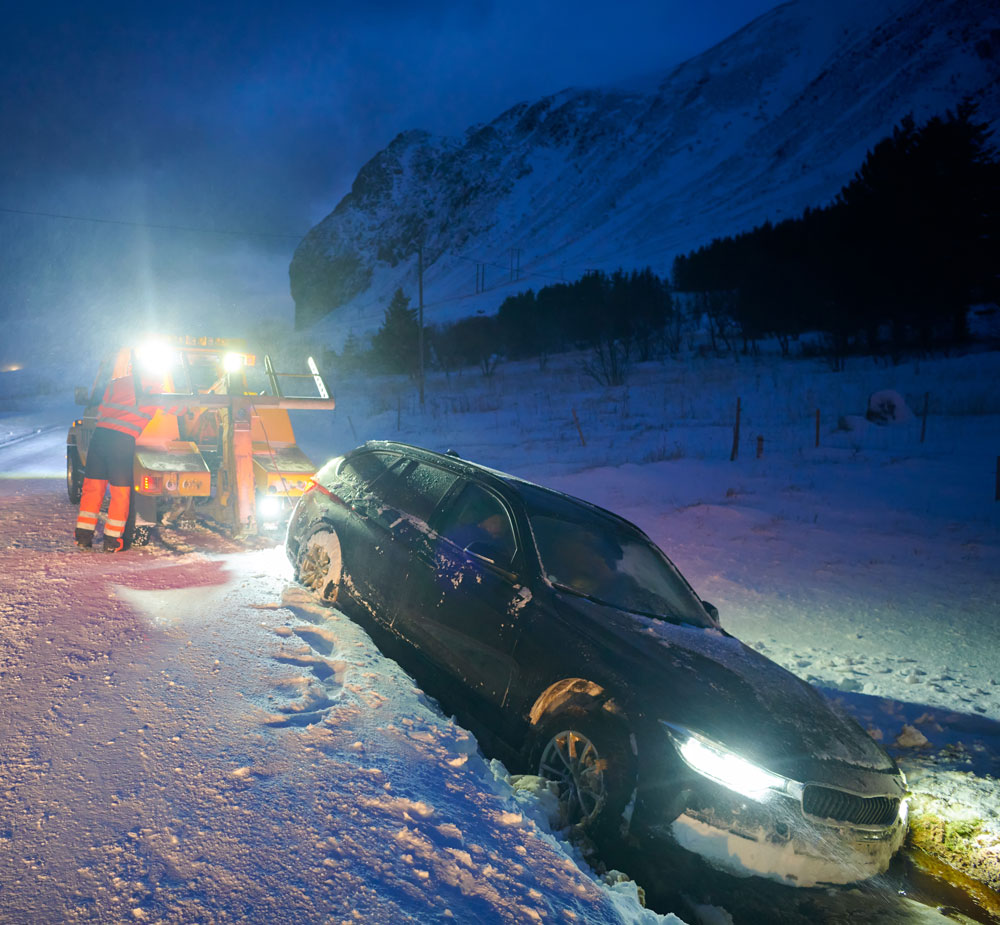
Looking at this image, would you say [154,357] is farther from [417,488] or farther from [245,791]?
[245,791]

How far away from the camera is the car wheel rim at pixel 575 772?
115 inches

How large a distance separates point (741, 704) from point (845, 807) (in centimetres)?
57

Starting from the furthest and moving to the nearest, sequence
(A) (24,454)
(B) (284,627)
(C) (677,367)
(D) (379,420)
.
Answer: (C) (677,367) → (D) (379,420) → (A) (24,454) → (B) (284,627)

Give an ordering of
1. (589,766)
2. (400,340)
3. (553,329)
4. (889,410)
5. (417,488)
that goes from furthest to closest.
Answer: (400,340) → (553,329) → (889,410) → (417,488) → (589,766)

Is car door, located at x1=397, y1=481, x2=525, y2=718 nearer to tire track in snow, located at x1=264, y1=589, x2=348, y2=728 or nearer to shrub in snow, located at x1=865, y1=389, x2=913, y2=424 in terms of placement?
tire track in snow, located at x1=264, y1=589, x2=348, y2=728

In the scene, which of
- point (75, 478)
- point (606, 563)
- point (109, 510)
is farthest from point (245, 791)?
point (75, 478)

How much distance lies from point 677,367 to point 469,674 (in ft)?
106

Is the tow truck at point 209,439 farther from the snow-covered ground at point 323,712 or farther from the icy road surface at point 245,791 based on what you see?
the icy road surface at point 245,791

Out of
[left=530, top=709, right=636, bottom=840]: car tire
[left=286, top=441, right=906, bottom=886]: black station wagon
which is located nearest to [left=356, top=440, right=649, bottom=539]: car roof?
[left=286, top=441, right=906, bottom=886]: black station wagon

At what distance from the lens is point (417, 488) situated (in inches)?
185

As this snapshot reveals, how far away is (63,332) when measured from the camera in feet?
540

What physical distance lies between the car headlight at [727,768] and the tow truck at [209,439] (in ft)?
17.2

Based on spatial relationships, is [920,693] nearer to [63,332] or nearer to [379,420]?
[379,420]

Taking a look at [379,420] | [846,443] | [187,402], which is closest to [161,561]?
[187,402]
